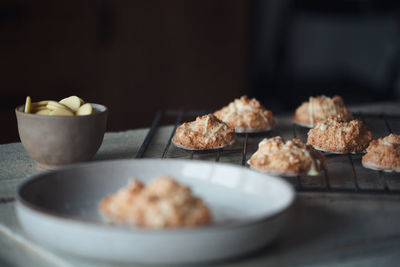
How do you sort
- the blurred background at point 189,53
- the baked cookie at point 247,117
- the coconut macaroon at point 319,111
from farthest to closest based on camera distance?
the blurred background at point 189,53
the coconut macaroon at point 319,111
the baked cookie at point 247,117

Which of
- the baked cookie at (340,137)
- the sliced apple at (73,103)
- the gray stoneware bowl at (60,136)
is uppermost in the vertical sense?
the sliced apple at (73,103)

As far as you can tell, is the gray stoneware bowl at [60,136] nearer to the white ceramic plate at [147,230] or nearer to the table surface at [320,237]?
the table surface at [320,237]

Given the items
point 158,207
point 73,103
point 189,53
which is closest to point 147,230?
point 158,207

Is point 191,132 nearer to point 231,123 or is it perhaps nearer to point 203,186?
point 231,123

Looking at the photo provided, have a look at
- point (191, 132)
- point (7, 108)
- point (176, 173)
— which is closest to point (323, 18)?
point (7, 108)

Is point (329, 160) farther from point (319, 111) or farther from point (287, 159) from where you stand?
point (319, 111)

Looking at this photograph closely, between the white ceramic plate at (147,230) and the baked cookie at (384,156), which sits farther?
the baked cookie at (384,156)

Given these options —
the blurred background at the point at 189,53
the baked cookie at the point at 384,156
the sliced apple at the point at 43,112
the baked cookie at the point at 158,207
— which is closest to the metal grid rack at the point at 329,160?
the baked cookie at the point at 384,156
